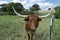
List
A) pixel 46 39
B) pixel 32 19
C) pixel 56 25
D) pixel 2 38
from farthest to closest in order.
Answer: pixel 56 25 → pixel 2 38 → pixel 46 39 → pixel 32 19

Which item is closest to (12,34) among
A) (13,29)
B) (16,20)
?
(13,29)

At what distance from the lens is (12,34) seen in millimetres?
17516

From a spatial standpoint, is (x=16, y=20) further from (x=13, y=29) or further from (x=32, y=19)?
(x=32, y=19)

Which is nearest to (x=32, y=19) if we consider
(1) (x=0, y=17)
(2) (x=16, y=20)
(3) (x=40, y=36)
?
(3) (x=40, y=36)

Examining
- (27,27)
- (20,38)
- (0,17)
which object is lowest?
(0,17)

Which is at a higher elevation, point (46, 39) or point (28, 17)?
point (28, 17)

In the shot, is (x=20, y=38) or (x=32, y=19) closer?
(x=32, y=19)

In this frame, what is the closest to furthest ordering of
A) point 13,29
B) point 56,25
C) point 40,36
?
point 40,36, point 13,29, point 56,25

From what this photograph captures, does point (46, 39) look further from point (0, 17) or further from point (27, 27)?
point (0, 17)

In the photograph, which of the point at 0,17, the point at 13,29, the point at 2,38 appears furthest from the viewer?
the point at 0,17

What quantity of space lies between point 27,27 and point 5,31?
6.39 metres

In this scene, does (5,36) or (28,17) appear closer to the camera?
(28,17)

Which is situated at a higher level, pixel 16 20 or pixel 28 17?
pixel 28 17

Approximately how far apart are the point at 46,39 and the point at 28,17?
2111 mm
